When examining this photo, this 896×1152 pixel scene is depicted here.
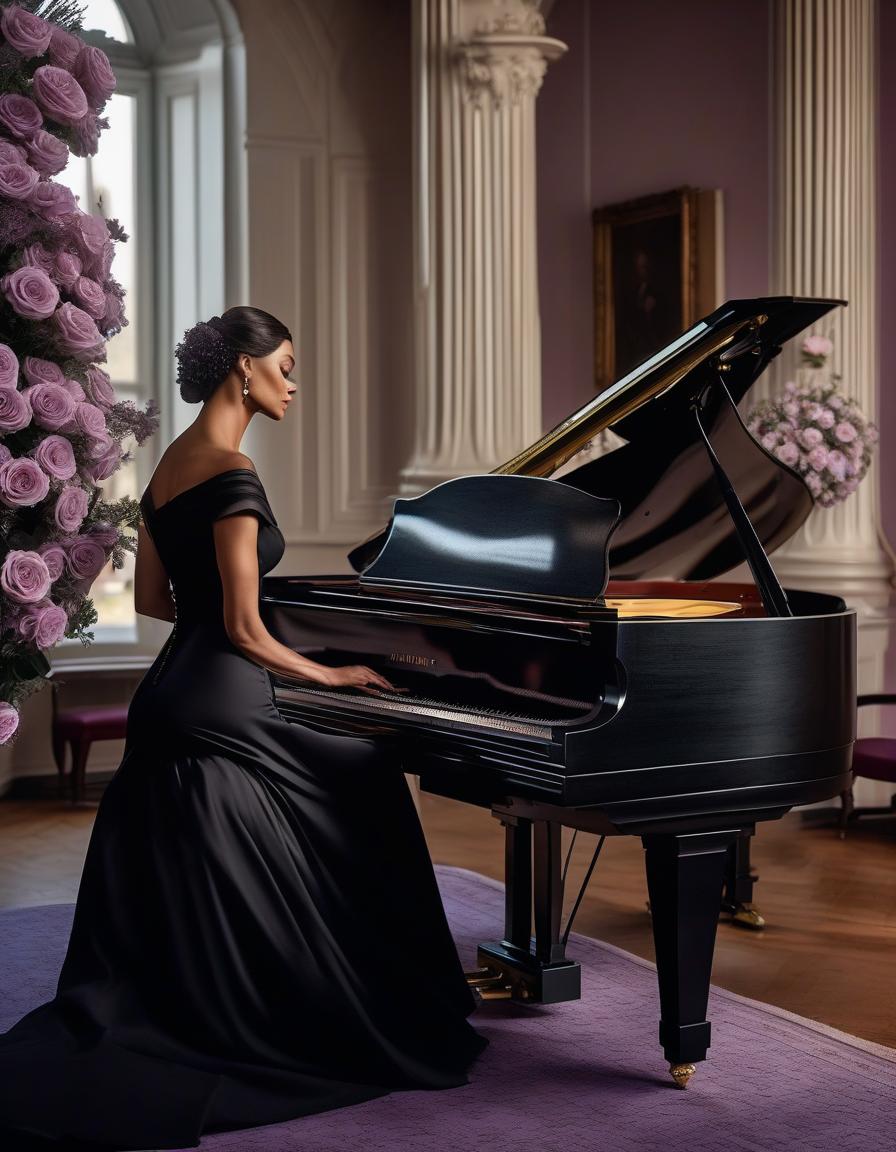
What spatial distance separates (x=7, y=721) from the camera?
7.38ft

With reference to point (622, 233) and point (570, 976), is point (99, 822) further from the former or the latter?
point (622, 233)

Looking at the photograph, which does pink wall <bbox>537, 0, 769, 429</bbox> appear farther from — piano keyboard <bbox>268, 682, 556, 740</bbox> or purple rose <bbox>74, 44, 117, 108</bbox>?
purple rose <bbox>74, 44, 117, 108</bbox>

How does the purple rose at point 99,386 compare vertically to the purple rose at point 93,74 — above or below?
below

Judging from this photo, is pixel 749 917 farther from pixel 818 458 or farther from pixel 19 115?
pixel 19 115

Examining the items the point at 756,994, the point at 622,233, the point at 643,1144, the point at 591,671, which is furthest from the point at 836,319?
the point at 643,1144

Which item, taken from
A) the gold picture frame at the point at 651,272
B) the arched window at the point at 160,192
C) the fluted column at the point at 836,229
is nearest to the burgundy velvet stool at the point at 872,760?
the fluted column at the point at 836,229

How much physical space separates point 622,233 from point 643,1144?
5.59 m

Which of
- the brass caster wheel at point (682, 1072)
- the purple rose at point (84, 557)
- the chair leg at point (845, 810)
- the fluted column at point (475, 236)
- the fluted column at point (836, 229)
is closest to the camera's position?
the purple rose at point (84, 557)

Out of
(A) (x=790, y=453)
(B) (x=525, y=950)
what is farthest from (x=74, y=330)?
(A) (x=790, y=453)

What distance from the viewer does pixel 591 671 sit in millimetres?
3068

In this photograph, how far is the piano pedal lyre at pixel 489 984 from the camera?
3.83 metres

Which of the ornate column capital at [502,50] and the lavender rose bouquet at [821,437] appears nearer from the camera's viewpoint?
the lavender rose bouquet at [821,437]

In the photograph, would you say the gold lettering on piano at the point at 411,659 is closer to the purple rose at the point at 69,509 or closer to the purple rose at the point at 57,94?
the purple rose at the point at 69,509

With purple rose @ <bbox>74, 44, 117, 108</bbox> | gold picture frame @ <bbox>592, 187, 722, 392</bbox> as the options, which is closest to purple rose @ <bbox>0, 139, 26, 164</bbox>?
purple rose @ <bbox>74, 44, 117, 108</bbox>
